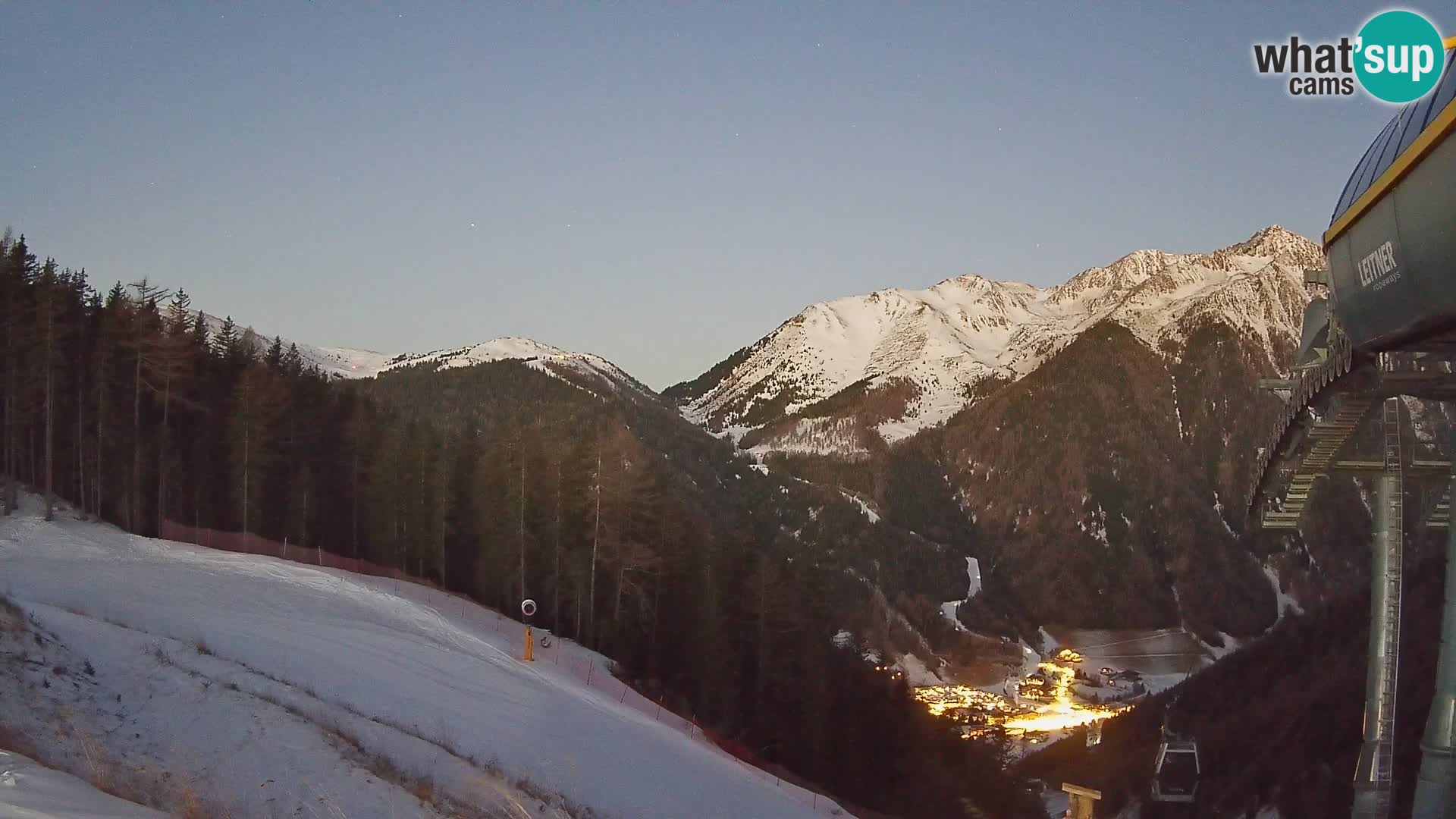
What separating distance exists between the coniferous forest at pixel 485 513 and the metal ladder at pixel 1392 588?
22.0 metres

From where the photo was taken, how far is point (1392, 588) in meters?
16.9

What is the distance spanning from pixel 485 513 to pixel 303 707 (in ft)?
104

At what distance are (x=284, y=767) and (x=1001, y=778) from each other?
39733mm

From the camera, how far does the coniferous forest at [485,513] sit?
39.5m

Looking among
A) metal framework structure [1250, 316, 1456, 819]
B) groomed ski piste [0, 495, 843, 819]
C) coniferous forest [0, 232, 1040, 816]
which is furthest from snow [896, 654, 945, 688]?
metal framework structure [1250, 316, 1456, 819]

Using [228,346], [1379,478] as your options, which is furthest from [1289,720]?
[228,346]

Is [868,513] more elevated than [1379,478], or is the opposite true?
[1379,478]

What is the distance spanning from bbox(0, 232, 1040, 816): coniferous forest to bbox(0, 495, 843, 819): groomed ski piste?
10506mm

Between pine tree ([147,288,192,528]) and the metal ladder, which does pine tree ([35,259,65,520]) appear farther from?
the metal ladder

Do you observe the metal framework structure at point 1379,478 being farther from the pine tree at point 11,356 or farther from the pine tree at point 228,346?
the pine tree at point 228,346

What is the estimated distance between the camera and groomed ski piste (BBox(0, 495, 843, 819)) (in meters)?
12.0

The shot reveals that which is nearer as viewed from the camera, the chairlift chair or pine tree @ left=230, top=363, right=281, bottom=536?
the chairlift chair

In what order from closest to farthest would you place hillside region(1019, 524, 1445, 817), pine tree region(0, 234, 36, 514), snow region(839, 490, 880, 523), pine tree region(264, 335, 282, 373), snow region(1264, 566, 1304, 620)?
1. hillside region(1019, 524, 1445, 817)
2. pine tree region(0, 234, 36, 514)
3. pine tree region(264, 335, 282, 373)
4. snow region(1264, 566, 1304, 620)
5. snow region(839, 490, 880, 523)

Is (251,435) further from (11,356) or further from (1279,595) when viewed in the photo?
(1279,595)
